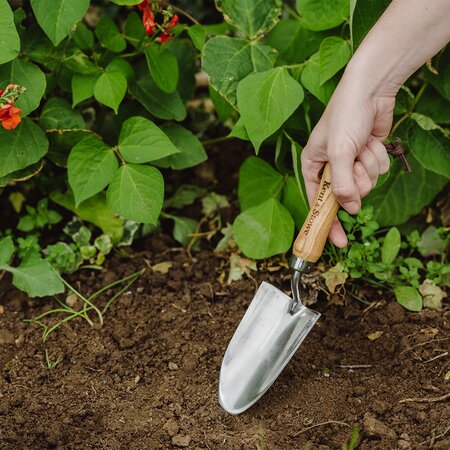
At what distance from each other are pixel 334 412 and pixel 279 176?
810mm

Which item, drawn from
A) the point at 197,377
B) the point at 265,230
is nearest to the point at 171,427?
the point at 197,377

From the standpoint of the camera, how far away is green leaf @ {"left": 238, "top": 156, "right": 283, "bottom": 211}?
242 cm

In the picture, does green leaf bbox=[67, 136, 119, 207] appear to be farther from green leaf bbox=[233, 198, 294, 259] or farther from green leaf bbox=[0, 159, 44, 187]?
green leaf bbox=[233, 198, 294, 259]

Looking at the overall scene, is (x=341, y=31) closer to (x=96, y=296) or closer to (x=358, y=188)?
(x=358, y=188)

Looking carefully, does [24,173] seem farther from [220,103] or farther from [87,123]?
[220,103]

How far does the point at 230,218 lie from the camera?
8.63 ft

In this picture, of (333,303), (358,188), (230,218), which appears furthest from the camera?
(230,218)

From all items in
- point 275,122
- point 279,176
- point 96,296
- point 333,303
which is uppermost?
point 275,122

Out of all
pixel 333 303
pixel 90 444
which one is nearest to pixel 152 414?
pixel 90 444

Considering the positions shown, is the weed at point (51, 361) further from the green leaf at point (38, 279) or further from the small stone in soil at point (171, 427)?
the small stone in soil at point (171, 427)

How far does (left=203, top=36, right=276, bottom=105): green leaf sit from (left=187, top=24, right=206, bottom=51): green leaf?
4cm

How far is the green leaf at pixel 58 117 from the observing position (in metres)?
2.36

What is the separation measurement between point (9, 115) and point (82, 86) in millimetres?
325

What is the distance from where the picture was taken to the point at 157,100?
246 cm
